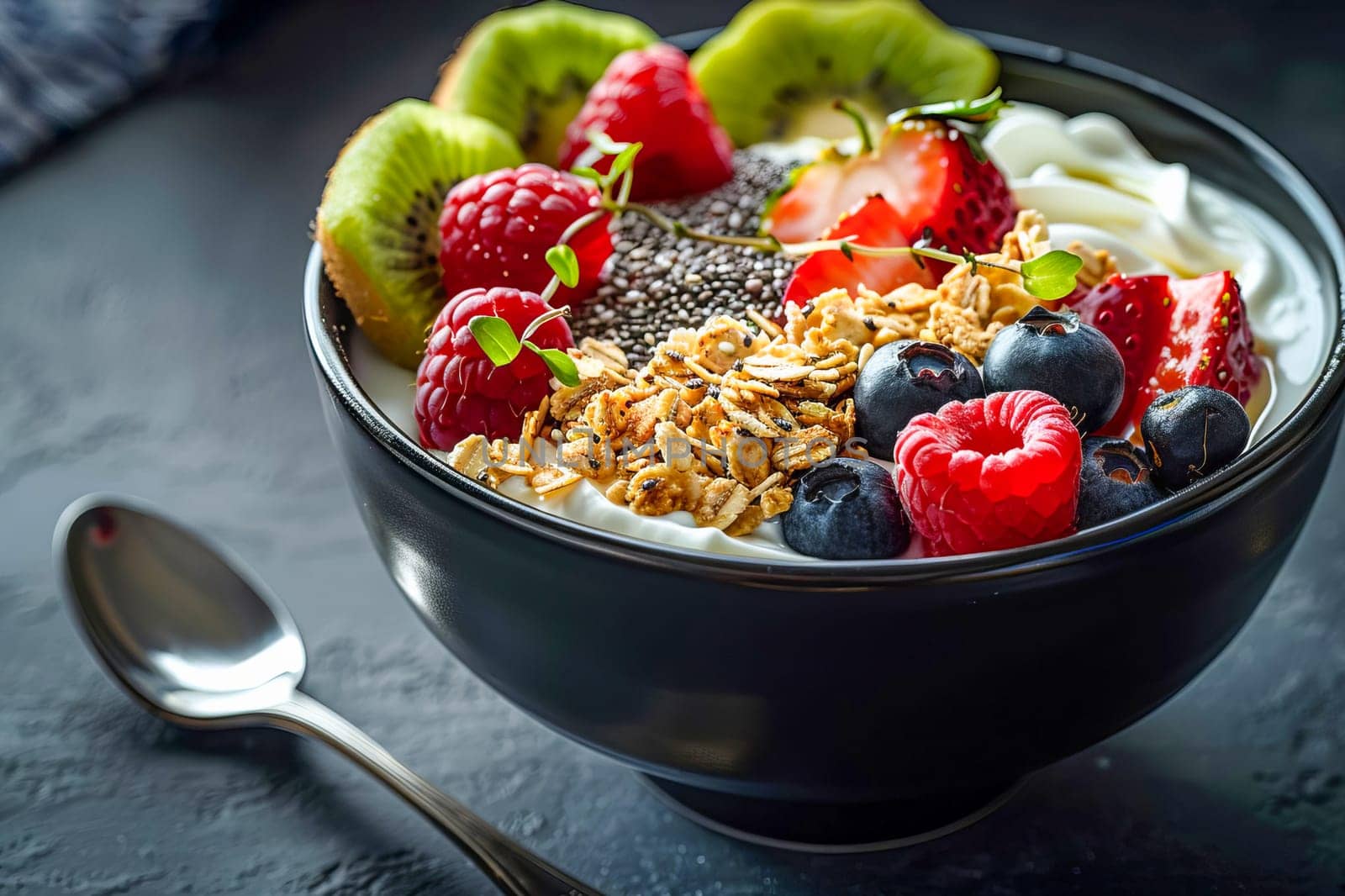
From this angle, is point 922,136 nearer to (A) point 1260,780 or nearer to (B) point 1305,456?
(B) point 1305,456

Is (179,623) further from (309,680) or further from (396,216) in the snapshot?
(396,216)

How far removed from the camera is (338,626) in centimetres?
137

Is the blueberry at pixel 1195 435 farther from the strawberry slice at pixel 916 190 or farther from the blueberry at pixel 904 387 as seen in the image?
the strawberry slice at pixel 916 190

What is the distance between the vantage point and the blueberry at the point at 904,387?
995 millimetres

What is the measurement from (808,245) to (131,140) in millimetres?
1199

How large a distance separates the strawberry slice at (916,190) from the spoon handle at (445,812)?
1.80ft

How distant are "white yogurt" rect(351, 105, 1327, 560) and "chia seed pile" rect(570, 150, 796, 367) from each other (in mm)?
171

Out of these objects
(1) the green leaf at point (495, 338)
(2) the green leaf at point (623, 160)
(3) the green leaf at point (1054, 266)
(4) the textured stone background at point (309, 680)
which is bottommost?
(4) the textured stone background at point (309, 680)

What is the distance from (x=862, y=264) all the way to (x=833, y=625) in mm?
414

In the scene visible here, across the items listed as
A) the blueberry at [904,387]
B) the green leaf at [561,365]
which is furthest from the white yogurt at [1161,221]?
the green leaf at [561,365]

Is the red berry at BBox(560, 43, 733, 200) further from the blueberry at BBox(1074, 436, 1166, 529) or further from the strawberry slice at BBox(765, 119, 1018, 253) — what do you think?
the blueberry at BBox(1074, 436, 1166, 529)

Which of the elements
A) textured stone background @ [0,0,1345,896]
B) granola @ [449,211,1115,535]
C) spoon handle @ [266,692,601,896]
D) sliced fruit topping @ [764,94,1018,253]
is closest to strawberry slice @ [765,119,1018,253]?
sliced fruit topping @ [764,94,1018,253]

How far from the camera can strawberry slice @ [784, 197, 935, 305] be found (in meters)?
1.16

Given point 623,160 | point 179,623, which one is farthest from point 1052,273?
point 179,623
